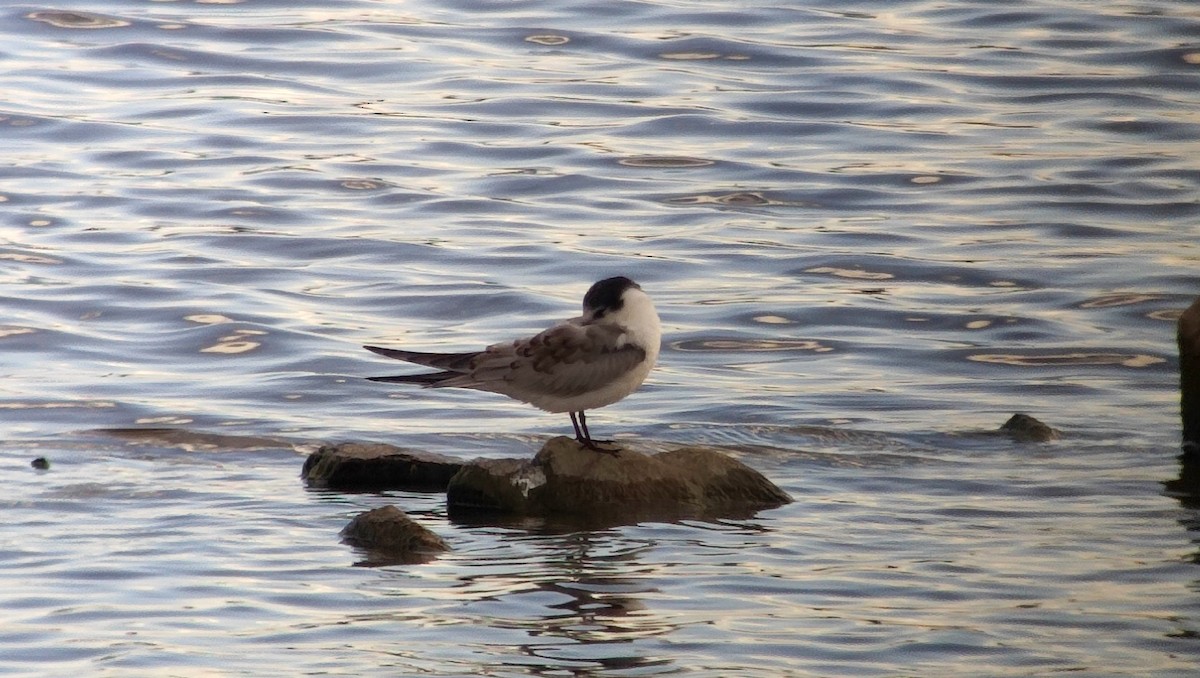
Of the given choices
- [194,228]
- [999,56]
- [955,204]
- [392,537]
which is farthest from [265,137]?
[392,537]

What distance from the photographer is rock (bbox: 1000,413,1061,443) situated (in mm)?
9445

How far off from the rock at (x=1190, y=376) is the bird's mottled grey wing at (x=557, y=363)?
2474mm

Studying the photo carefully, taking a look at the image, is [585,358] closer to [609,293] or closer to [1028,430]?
[609,293]

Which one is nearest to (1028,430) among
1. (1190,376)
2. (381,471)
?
(1190,376)

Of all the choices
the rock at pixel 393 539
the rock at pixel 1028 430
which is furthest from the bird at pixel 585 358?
the rock at pixel 1028 430

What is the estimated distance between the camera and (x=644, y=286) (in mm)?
12875

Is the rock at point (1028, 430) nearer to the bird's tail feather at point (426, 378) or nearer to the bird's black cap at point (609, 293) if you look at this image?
the bird's black cap at point (609, 293)

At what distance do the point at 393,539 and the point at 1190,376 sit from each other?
11.8ft

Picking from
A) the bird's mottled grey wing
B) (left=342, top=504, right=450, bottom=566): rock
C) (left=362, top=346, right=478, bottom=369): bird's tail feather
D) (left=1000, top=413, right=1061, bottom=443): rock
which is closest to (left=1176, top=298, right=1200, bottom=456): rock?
(left=1000, top=413, right=1061, bottom=443): rock

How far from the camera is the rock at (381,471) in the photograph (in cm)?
852

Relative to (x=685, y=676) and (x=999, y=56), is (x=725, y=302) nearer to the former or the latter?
(x=685, y=676)

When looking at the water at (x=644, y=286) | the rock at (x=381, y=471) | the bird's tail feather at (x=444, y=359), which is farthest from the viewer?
the rock at (x=381, y=471)

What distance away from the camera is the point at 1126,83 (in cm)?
1920

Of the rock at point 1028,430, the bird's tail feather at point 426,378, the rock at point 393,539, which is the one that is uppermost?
the bird's tail feather at point 426,378
